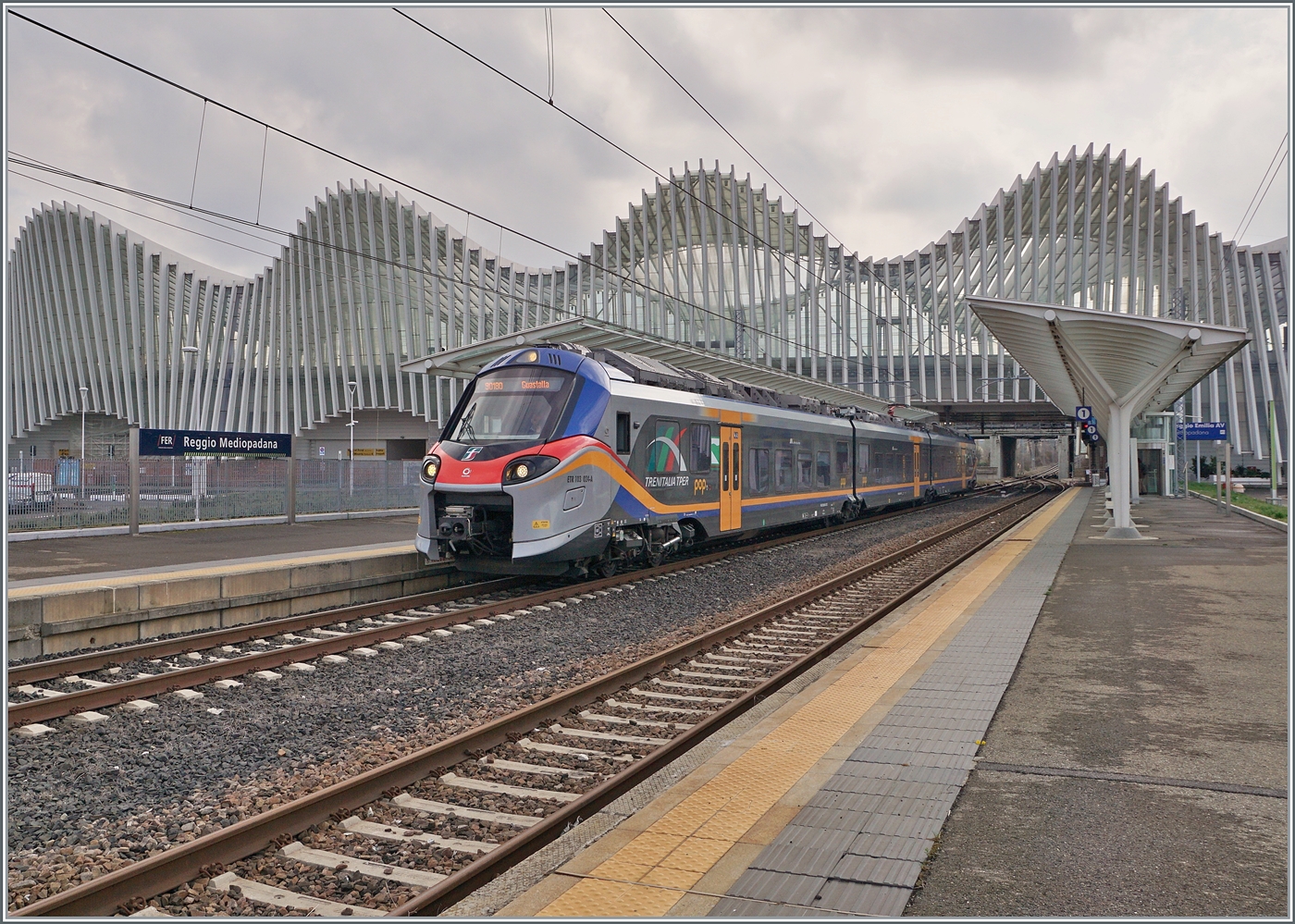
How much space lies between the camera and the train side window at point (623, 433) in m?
13.1

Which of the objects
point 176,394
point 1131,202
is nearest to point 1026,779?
point 1131,202

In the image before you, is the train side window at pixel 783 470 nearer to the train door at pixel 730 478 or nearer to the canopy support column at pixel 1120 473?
the train door at pixel 730 478

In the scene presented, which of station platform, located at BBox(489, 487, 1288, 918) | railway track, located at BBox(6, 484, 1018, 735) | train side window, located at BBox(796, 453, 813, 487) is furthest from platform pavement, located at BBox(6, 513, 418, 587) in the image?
station platform, located at BBox(489, 487, 1288, 918)

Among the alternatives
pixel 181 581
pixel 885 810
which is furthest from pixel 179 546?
pixel 885 810

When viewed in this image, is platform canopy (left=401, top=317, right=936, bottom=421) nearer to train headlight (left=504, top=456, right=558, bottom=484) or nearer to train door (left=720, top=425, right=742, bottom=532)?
train door (left=720, top=425, right=742, bottom=532)

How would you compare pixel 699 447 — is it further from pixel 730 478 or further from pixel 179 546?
pixel 179 546

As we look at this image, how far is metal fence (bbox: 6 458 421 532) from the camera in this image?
18969 mm

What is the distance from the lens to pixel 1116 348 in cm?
1728

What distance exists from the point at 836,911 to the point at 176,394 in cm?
6751

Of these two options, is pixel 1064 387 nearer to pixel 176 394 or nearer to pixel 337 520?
pixel 337 520

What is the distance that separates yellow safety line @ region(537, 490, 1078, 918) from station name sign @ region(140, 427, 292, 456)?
17.8 meters

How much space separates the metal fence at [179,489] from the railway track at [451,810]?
52.0 ft

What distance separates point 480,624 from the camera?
1041cm

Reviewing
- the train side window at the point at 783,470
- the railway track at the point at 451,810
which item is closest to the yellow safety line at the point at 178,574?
the railway track at the point at 451,810
